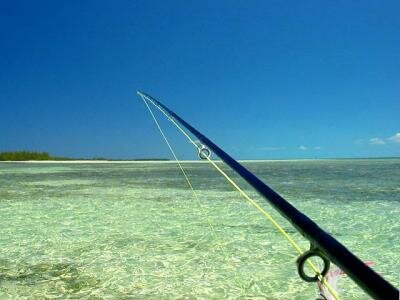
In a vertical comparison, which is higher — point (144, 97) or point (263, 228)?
point (144, 97)

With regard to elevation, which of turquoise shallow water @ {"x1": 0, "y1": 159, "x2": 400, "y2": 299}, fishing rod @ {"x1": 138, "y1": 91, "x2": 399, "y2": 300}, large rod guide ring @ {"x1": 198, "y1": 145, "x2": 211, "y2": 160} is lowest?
turquoise shallow water @ {"x1": 0, "y1": 159, "x2": 400, "y2": 299}

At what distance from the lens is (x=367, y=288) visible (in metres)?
0.98

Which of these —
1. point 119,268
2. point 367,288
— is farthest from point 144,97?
point 367,288

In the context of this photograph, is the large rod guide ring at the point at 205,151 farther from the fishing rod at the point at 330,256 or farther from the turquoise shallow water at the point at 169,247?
the fishing rod at the point at 330,256

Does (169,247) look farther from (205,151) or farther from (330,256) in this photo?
(330,256)

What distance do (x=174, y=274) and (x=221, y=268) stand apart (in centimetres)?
55

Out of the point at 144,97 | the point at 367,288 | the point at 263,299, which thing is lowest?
the point at 263,299

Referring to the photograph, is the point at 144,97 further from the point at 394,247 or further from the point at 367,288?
the point at 367,288

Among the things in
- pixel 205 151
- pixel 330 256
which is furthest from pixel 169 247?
pixel 330 256

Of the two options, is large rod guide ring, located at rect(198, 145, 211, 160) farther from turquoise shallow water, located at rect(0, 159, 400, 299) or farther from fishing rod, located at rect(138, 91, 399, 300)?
fishing rod, located at rect(138, 91, 399, 300)

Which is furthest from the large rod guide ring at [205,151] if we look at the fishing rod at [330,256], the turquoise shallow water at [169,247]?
the fishing rod at [330,256]

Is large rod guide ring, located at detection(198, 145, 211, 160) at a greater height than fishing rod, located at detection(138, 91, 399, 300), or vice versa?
large rod guide ring, located at detection(198, 145, 211, 160)

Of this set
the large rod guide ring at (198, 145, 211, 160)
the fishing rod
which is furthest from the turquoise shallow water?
the fishing rod

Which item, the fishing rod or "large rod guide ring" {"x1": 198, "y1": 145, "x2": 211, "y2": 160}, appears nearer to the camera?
the fishing rod
